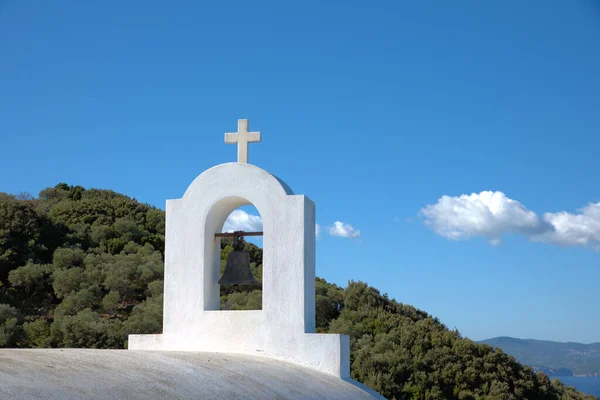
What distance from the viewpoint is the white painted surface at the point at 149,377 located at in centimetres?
339

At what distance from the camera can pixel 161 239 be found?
86.9ft

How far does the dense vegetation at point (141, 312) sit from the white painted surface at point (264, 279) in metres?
10.5

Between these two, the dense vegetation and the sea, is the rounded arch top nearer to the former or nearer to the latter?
the dense vegetation

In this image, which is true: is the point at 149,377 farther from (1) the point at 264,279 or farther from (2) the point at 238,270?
(2) the point at 238,270

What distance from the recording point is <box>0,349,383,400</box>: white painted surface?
339 cm

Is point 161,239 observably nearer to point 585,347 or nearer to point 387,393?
point 387,393

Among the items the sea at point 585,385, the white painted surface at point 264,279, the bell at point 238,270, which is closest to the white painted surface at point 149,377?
the white painted surface at point 264,279

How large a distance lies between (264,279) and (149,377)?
8.42 ft

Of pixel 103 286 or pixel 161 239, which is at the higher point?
pixel 161 239

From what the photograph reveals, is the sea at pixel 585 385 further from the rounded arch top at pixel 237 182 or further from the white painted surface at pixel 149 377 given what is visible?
the white painted surface at pixel 149 377

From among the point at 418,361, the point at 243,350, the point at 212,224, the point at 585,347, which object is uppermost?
the point at 212,224

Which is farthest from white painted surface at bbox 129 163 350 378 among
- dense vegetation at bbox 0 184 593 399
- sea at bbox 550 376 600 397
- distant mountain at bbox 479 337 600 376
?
distant mountain at bbox 479 337 600 376

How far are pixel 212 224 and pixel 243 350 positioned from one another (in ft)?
4.00

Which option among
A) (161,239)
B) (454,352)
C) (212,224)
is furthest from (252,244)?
(212,224)
